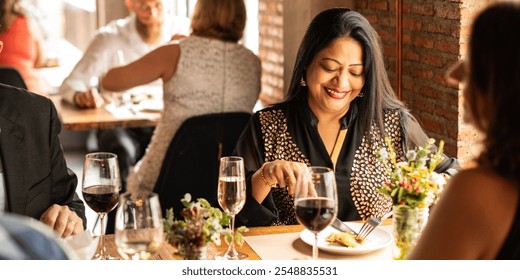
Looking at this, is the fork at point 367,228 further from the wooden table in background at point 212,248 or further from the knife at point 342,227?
the wooden table in background at point 212,248

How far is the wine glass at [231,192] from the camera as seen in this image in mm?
2072

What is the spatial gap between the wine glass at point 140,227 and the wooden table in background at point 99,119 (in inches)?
97.3

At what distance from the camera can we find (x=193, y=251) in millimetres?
1818

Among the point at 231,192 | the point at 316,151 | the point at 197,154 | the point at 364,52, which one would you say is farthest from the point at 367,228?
the point at 197,154

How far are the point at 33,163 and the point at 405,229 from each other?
42.2 inches

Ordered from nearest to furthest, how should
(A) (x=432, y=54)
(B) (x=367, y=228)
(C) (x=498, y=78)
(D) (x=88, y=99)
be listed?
(C) (x=498, y=78) → (B) (x=367, y=228) → (A) (x=432, y=54) → (D) (x=88, y=99)

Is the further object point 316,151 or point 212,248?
point 316,151

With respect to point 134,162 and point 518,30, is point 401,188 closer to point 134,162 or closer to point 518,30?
point 518,30

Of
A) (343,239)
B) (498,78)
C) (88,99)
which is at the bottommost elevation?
(88,99)

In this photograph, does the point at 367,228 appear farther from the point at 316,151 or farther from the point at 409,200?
the point at 316,151

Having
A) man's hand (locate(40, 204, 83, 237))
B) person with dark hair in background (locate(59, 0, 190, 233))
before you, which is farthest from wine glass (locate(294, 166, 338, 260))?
person with dark hair in background (locate(59, 0, 190, 233))

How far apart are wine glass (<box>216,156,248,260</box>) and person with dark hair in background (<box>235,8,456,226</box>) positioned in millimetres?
564

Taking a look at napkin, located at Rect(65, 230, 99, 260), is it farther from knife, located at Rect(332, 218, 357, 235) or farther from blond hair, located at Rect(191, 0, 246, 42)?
blond hair, located at Rect(191, 0, 246, 42)
